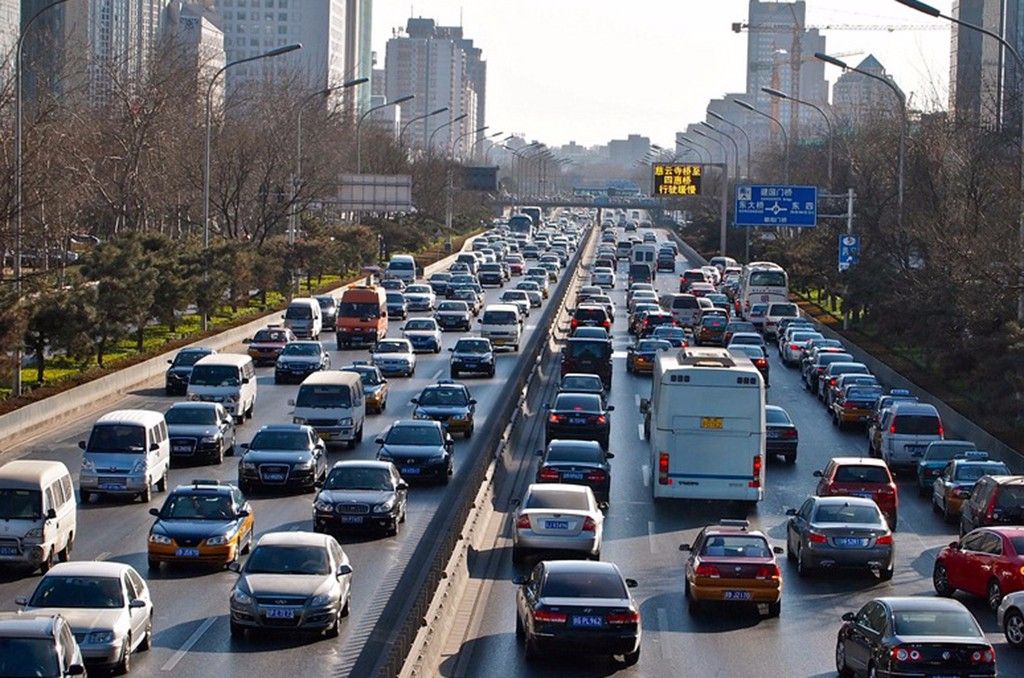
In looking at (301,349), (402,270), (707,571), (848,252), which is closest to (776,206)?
(848,252)

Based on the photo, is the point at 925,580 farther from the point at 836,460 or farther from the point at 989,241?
the point at 989,241

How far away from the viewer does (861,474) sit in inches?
1314

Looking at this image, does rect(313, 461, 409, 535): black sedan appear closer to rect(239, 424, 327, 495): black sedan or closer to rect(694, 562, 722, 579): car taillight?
rect(239, 424, 327, 495): black sedan

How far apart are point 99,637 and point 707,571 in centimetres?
831

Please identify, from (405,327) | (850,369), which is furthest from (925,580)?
(405,327)

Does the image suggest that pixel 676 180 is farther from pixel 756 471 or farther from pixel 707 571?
pixel 707 571

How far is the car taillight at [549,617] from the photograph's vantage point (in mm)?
20938

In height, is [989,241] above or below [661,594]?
above

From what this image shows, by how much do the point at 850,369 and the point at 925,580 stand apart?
25.4 meters

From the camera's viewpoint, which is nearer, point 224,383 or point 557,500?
point 557,500

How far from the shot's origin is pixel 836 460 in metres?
34.2

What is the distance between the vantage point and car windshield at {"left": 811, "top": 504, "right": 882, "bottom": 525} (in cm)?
2791

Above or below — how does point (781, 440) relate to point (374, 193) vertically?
below

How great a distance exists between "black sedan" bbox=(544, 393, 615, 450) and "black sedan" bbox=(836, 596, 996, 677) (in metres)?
20.2
